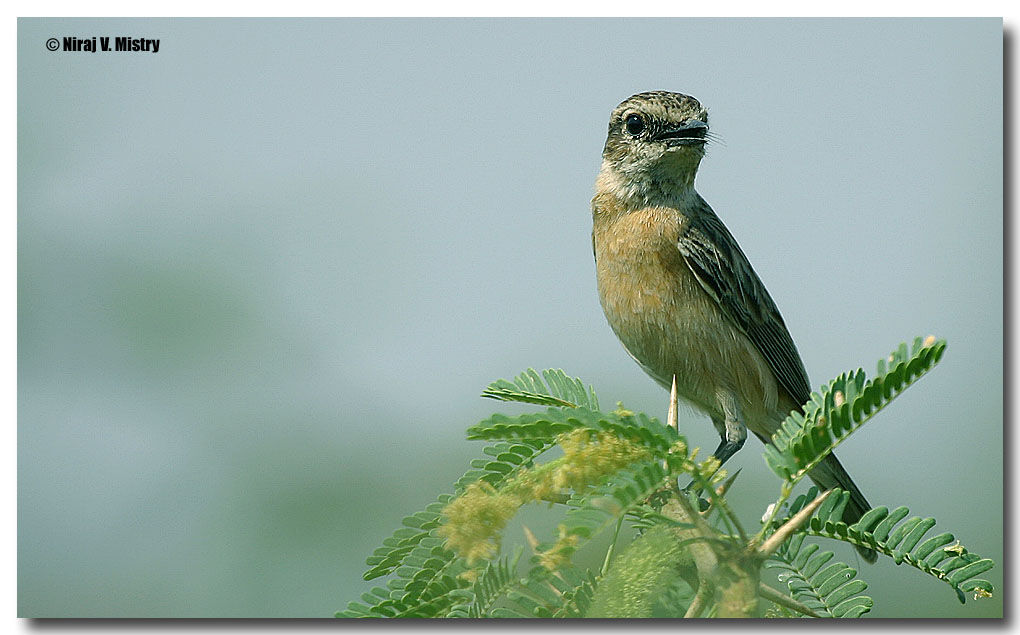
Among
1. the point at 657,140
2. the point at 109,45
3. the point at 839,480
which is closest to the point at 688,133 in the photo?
Result: the point at 657,140

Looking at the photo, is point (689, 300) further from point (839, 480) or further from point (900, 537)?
point (900, 537)

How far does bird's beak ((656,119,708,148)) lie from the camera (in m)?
2.96

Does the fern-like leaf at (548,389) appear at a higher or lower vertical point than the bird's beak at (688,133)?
lower

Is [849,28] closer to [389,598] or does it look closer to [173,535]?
[389,598]

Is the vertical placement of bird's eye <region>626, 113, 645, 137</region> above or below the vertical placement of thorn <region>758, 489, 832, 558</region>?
above

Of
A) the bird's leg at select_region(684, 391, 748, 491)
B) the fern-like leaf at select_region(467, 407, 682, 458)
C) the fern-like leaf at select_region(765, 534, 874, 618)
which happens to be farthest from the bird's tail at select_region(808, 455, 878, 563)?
the fern-like leaf at select_region(467, 407, 682, 458)

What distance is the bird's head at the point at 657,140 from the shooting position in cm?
300

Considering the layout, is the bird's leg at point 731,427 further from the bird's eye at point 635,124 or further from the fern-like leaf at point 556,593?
the fern-like leaf at point 556,593

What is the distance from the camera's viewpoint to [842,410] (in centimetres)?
153

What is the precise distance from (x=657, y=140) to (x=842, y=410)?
1683 mm

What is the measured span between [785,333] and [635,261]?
1.78ft

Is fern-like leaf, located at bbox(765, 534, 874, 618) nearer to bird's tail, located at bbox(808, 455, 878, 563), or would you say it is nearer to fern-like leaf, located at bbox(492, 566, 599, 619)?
fern-like leaf, located at bbox(492, 566, 599, 619)

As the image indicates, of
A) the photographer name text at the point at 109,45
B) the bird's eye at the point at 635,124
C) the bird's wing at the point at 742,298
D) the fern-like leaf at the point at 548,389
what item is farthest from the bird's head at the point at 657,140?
the photographer name text at the point at 109,45

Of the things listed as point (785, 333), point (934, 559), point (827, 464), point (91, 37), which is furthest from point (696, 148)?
Result: point (91, 37)
